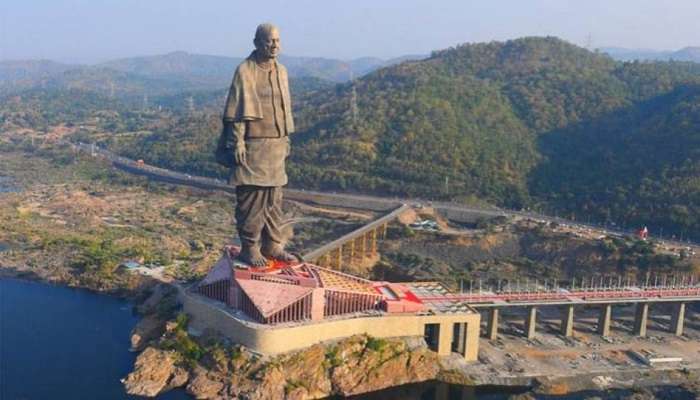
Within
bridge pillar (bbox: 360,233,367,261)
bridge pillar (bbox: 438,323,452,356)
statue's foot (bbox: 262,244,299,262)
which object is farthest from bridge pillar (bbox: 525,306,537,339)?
bridge pillar (bbox: 360,233,367,261)

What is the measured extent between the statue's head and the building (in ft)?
41.4

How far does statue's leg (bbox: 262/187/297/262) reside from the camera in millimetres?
39750

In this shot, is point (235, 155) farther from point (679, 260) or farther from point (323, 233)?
point (679, 260)

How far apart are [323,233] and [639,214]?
1386 inches

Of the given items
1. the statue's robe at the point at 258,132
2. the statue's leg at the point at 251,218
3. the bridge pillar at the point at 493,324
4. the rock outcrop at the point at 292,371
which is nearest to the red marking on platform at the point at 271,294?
the statue's leg at the point at 251,218

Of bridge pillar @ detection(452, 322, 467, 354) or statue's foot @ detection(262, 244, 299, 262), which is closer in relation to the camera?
statue's foot @ detection(262, 244, 299, 262)

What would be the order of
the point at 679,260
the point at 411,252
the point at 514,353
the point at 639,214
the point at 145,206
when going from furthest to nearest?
1. the point at 145,206
2. the point at 639,214
3. the point at 411,252
4. the point at 679,260
5. the point at 514,353

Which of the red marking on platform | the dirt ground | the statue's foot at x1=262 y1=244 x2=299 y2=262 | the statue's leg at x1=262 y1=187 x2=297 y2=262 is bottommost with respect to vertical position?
the dirt ground

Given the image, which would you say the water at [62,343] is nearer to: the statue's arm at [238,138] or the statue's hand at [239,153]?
the statue's hand at [239,153]

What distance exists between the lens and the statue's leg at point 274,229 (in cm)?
3975

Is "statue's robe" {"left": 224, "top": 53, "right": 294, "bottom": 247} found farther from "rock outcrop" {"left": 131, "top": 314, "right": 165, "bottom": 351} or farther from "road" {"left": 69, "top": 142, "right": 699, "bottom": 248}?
"road" {"left": 69, "top": 142, "right": 699, "bottom": 248}

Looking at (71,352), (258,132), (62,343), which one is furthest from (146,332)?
(258,132)

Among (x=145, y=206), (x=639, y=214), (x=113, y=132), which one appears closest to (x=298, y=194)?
(x=145, y=206)

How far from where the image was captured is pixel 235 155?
121 ft
